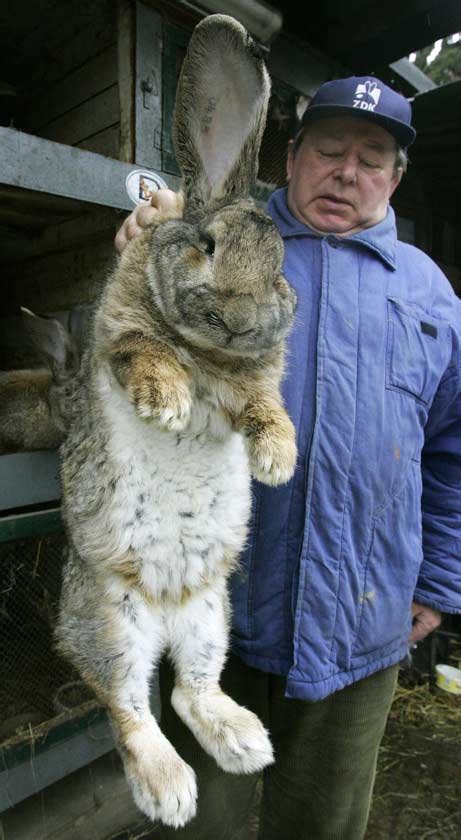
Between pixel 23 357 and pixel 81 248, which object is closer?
pixel 81 248

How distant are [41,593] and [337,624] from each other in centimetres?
148

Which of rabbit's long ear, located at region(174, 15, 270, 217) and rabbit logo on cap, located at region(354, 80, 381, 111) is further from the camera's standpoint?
rabbit logo on cap, located at region(354, 80, 381, 111)

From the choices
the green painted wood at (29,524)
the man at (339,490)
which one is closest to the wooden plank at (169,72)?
the man at (339,490)

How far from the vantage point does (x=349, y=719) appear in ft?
6.59

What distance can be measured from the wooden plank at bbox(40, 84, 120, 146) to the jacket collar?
3.29ft

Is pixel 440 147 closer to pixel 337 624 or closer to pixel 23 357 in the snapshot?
pixel 23 357

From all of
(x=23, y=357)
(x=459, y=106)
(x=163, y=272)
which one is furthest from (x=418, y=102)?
(x=163, y=272)

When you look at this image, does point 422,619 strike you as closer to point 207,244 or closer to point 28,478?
point 28,478

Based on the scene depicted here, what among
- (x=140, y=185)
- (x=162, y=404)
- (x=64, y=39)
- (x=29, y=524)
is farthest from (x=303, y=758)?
(x=64, y=39)

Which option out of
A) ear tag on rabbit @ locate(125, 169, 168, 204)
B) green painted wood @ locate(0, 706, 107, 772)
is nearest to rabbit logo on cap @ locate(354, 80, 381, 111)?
ear tag on rabbit @ locate(125, 169, 168, 204)

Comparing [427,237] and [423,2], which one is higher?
[423,2]

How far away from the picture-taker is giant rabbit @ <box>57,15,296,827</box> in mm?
1280

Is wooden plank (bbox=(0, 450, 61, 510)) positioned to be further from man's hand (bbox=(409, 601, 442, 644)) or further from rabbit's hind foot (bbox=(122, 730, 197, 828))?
man's hand (bbox=(409, 601, 442, 644))

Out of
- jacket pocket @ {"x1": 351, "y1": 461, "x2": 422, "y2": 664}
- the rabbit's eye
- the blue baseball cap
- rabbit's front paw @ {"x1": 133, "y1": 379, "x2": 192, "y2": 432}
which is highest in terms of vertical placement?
the blue baseball cap
